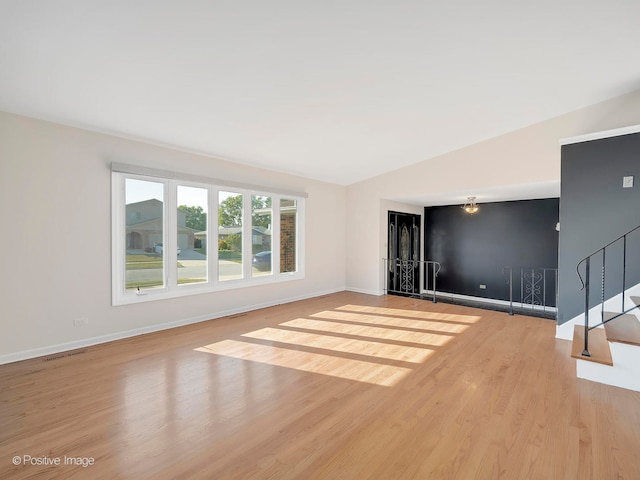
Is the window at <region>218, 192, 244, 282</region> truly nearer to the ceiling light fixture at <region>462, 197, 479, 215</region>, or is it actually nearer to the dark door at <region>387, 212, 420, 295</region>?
the dark door at <region>387, 212, 420, 295</region>

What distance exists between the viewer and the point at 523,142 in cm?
518

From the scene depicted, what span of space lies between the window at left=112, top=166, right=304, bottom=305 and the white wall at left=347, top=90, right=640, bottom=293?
1834 mm

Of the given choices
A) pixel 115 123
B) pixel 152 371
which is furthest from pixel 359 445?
pixel 115 123

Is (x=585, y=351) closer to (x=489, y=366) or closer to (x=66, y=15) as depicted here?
(x=489, y=366)

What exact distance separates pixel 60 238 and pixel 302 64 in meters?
3.36

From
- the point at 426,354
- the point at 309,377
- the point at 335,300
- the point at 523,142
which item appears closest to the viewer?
the point at 309,377

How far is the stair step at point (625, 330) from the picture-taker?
287 cm

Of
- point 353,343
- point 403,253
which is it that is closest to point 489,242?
point 403,253

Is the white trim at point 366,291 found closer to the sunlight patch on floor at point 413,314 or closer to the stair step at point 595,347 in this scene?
the sunlight patch on floor at point 413,314

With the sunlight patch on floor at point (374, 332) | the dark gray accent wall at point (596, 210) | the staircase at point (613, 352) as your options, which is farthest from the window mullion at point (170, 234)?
the dark gray accent wall at point (596, 210)

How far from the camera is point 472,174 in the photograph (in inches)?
229

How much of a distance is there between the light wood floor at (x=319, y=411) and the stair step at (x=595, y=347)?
0.23m

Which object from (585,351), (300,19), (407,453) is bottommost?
(407,453)

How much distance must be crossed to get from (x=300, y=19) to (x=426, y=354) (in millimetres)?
3531
